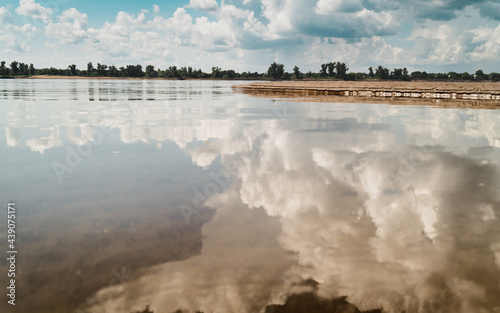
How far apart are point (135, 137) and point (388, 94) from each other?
Result: 2376 inches

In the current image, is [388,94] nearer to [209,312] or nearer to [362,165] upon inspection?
[362,165]

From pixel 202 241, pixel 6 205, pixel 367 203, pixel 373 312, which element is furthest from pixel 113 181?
pixel 373 312

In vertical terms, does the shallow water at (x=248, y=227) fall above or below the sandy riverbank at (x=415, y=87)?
below

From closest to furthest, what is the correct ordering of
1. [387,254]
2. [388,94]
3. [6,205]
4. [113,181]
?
[387,254] → [6,205] → [113,181] → [388,94]

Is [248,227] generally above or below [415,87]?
below

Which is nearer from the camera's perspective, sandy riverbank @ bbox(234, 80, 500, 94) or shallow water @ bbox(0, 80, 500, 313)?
shallow water @ bbox(0, 80, 500, 313)

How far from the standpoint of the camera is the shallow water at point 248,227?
493 centimetres

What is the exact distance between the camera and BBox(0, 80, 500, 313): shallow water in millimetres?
4934

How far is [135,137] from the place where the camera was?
17250 mm

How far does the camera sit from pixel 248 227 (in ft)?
22.8

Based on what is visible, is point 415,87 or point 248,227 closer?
point 248,227

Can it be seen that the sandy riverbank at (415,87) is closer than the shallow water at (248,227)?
No

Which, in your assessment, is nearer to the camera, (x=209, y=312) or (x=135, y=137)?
(x=209, y=312)

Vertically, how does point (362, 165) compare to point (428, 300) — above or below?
above
